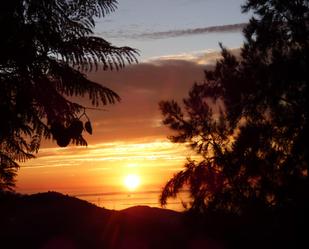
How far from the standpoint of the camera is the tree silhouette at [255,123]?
1238cm

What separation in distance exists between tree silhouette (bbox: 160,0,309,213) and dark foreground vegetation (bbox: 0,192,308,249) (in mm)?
616

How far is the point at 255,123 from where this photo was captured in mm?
13055

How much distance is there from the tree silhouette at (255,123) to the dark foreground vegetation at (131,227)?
2.02ft

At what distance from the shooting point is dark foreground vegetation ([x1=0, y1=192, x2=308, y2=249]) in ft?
37.1

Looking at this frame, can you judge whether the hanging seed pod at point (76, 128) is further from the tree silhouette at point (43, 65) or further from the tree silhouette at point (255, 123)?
the tree silhouette at point (255, 123)

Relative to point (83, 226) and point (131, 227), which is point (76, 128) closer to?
point (131, 227)

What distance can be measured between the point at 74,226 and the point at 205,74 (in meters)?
5.84

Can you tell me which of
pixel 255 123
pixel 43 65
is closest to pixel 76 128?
pixel 43 65

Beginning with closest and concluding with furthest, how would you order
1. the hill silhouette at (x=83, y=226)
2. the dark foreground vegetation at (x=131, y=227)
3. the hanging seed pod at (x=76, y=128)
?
the hanging seed pod at (x=76, y=128), the dark foreground vegetation at (x=131, y=227), the hill silhouette at (x=83, y=226)

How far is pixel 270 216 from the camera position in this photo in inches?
465

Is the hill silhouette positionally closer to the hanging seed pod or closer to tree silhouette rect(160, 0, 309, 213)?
tree silhouette rect(160, 0, 309, 213)

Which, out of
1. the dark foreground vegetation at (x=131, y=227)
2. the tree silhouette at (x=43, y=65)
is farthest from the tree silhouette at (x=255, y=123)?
the tree silhouette at (x=43, y=65)

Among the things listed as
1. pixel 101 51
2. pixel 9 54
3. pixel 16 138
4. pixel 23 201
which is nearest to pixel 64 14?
pixel 101 51

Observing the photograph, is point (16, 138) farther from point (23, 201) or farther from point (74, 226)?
point (23, 201)
